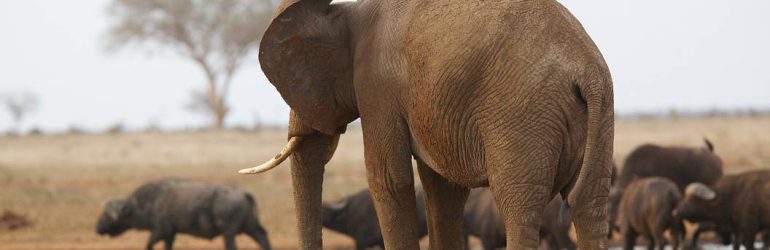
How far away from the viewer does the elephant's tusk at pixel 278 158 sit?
8227 millimetres

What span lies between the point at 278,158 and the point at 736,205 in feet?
32.5

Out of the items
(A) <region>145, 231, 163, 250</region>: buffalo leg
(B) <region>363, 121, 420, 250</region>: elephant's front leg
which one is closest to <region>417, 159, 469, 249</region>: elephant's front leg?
(B) <region>363, 121, 420, 250</region>: elephant's front leg

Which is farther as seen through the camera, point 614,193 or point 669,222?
point 614,193

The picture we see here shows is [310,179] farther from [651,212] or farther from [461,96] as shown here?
[651,212]

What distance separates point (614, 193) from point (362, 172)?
11539mm

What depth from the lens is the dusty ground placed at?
2322 centimetres

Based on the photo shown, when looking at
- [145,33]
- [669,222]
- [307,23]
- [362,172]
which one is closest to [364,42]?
[307,23]

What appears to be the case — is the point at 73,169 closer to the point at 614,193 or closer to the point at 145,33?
the point at 614,193

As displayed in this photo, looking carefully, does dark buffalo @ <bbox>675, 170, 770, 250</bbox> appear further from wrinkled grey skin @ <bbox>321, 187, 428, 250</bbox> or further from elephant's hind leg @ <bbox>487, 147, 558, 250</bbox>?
elephant's hind leg @ <bbox>487, 147, 558, 250</bbox>

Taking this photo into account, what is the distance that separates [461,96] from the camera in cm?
678

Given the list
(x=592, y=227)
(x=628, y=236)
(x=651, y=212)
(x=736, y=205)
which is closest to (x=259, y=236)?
(x=628, y=236)

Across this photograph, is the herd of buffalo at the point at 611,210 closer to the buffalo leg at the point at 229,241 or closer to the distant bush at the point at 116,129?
the buffalo leg at the point at 229,241

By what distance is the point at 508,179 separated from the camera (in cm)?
657

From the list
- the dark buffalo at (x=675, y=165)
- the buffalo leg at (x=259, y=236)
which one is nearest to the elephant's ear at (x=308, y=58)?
the buffalo leg at (x=259, y=236)
